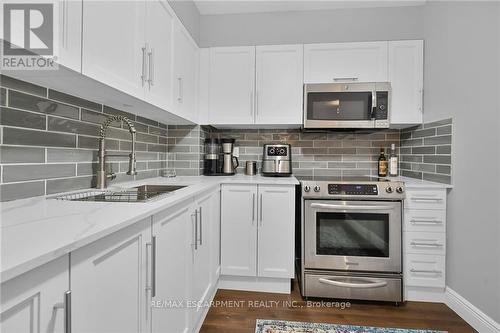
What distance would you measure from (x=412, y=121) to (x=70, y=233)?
2602 mm

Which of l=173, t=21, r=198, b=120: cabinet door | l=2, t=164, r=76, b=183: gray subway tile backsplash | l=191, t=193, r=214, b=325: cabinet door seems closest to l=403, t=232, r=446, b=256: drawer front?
l=191, t=193, r=214, b=325: cabinet door

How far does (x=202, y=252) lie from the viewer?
167 cm

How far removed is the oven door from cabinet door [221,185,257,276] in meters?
0.42

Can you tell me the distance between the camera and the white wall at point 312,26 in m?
2.36

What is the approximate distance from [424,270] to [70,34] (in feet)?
8.54

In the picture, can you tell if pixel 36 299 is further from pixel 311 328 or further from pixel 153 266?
pixel 311 328

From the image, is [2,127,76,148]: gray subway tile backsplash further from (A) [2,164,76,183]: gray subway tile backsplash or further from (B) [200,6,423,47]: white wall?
(B) [200,6,423,47]: white wall

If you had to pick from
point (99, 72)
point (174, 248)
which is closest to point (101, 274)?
point (174, 248)

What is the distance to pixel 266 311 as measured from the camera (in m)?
1.86

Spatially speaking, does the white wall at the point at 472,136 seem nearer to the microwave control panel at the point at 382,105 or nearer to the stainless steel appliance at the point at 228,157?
the microwave control panel at the point at 382,105

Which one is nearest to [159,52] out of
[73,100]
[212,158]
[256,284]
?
[73,100]

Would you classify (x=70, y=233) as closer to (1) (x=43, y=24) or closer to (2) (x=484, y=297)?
(1) (x=43, y=24)

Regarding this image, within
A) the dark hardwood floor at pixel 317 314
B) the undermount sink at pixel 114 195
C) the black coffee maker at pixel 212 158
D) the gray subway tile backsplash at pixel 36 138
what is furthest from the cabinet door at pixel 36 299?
the black coffee maker at pixel 212 158

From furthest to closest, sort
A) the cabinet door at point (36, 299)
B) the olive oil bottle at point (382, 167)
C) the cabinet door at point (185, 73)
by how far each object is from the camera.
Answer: the olive oil bottle at point (382, 167) < the cabinet door at point (185, 73) < the cabinet door at point (36, 299)
